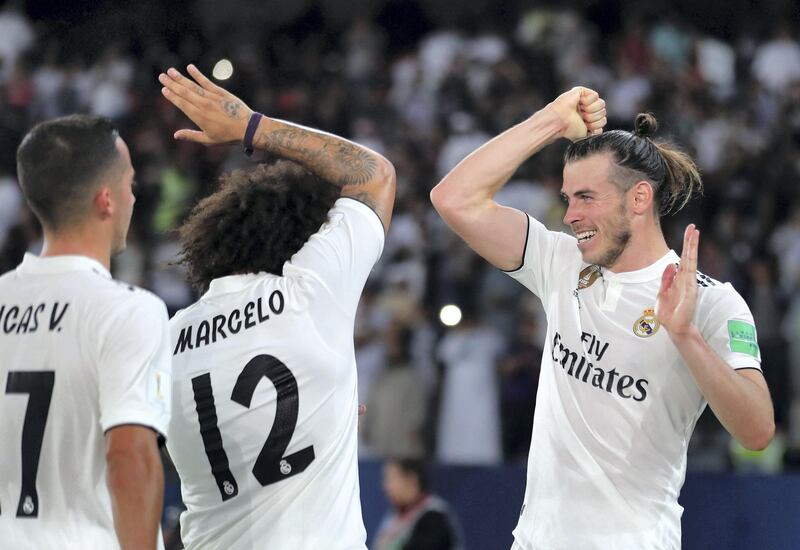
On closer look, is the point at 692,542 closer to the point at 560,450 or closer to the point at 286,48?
the point at 560,450

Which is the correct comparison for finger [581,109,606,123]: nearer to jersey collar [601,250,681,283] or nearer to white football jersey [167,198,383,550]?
jersey collar [601,250,681,283]

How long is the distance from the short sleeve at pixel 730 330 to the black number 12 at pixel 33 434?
243 centimetres

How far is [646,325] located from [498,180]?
0.87 m

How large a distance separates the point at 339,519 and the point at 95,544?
0.82 m

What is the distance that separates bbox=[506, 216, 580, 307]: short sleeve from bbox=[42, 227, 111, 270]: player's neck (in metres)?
2.04

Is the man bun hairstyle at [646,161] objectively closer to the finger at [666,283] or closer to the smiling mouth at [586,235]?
the smiling mouth at [586,235]

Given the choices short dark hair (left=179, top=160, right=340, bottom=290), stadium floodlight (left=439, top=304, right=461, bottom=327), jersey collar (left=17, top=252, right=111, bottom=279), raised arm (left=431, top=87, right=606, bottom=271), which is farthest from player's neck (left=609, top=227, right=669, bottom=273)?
stadium floodlight (left=439, top=304, right=461, bottom=327)

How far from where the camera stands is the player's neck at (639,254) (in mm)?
4676

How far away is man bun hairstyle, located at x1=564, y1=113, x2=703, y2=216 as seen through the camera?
15.4 feet

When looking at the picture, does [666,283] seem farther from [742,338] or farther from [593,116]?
[593,116]

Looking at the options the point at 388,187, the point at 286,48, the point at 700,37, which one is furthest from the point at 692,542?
the point at 286,48

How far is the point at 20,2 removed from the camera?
17.3 meters

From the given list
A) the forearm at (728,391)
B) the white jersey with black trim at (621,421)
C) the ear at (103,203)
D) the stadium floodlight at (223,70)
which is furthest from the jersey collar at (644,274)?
the stadium floodlight at (223,70)

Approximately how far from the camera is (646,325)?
450cm
